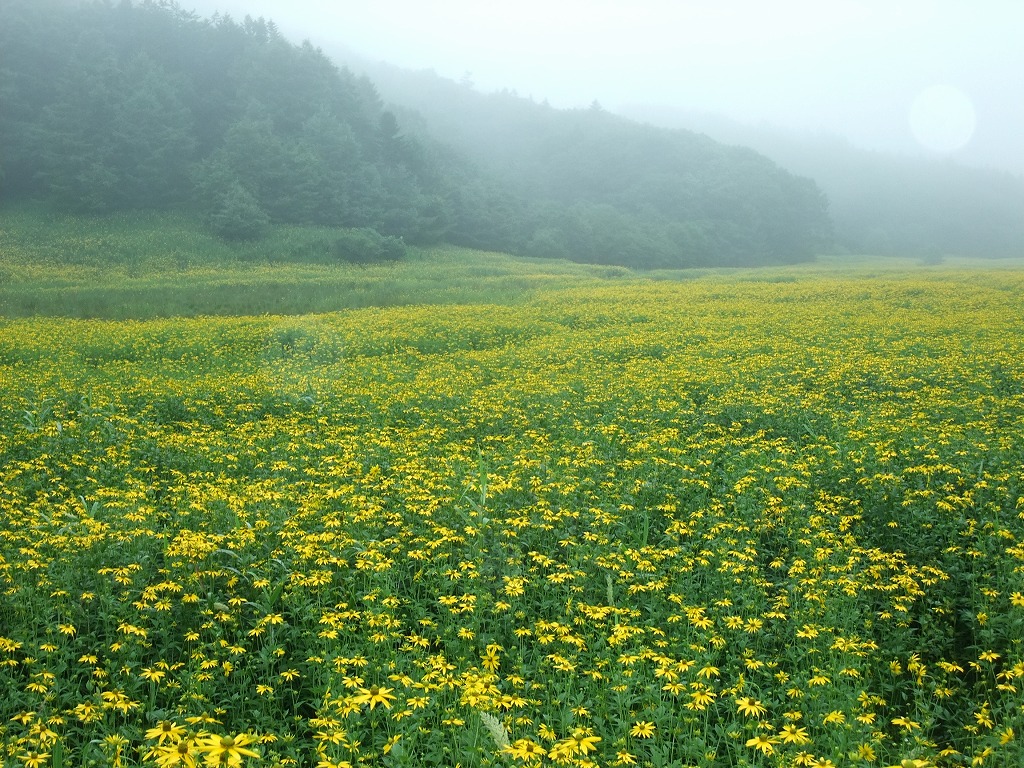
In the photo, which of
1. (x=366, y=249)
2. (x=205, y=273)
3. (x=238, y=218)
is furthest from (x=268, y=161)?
(x=205, y=273)

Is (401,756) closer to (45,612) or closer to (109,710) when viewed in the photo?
(109,710)

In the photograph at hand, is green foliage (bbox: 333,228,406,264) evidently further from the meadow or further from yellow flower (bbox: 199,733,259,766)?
yellow flower (bbox: 199,733,259,766)

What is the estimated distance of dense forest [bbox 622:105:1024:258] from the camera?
11100 centimetres

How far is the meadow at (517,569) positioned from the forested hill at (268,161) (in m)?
43.4

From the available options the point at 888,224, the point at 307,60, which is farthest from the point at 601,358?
the point at 888,224

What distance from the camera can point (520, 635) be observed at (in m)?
5.18

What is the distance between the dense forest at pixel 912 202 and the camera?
111000 millimetres

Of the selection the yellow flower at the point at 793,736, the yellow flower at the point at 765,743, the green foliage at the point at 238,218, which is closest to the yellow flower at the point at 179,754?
the yellow flower at the point at 765,743

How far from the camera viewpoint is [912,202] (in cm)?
13912

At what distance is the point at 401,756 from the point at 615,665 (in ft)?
5.26

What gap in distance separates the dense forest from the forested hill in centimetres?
2260

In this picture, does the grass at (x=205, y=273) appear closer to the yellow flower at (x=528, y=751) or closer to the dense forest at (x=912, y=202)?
the yellow flower at (x=528, y=751)

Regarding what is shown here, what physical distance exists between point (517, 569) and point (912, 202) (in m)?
157

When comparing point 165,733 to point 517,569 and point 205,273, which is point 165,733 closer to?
point 517,569
